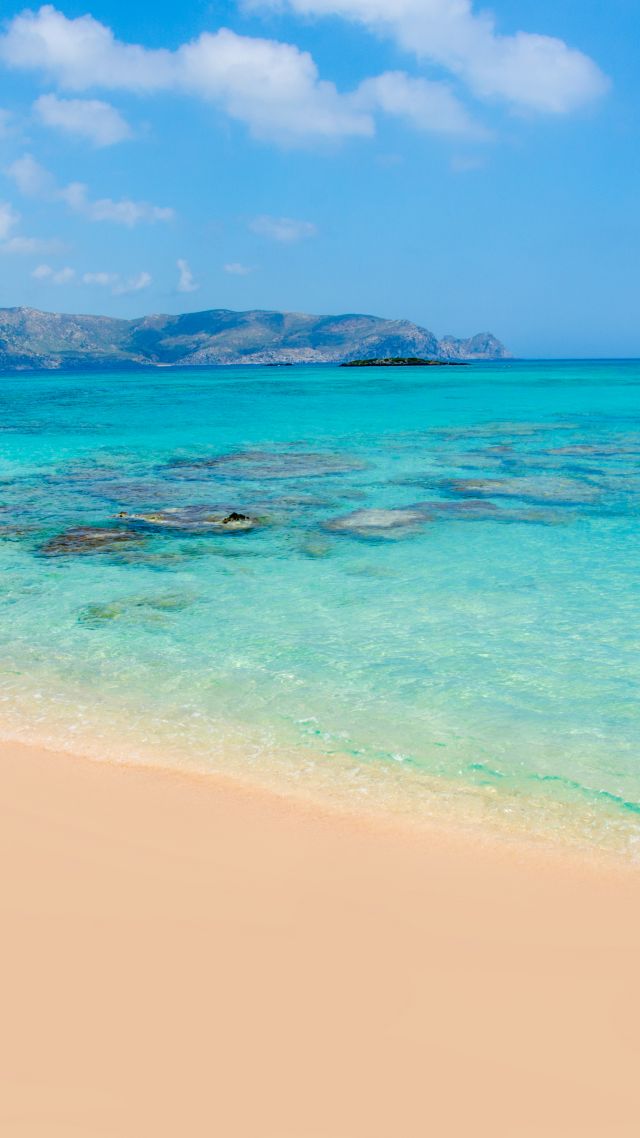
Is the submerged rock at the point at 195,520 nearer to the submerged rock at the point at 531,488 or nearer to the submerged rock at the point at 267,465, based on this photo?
the submerged rock at the point at 267,465

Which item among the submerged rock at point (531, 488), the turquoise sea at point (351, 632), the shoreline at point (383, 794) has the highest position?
the submerged rock at point (531, 488)

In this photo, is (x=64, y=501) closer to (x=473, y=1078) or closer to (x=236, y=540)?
(x=236, y=540)

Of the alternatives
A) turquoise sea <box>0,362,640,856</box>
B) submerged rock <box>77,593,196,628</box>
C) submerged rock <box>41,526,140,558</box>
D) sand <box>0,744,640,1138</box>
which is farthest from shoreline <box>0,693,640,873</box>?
submerged rock <box>41,526,140,558</box>

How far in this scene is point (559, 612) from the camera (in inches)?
476

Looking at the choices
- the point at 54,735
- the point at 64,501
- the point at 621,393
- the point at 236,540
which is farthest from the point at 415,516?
the point at 621,393

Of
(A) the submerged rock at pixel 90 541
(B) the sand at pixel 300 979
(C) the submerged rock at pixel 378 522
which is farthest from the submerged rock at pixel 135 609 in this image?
(C) the submerged rock at pixel 378 522

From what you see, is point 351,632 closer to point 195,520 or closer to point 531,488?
point 195,520

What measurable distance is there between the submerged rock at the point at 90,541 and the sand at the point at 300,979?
9.50 m

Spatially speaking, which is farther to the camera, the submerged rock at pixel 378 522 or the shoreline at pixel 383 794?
the submerged rock at pixel 378 522

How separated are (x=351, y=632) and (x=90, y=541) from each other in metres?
7.45

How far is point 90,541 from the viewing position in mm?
16516

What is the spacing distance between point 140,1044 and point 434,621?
8.01 m

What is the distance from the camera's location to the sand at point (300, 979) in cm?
403

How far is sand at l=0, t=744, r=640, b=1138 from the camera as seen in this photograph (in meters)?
4.03
